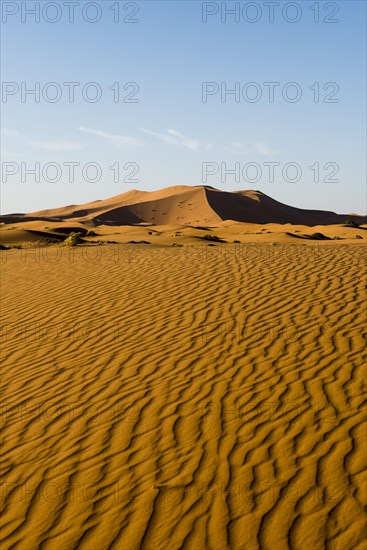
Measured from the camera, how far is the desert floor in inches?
163

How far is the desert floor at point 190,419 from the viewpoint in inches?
163

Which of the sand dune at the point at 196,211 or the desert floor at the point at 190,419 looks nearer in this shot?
the desert floor at the point at 190,419

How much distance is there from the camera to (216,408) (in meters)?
5.83

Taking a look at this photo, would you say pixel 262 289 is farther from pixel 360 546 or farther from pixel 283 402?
pixel 360 546

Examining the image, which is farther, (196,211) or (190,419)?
(196,211)

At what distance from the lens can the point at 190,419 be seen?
5.66 m

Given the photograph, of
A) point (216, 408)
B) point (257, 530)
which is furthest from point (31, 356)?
point (257, 530)

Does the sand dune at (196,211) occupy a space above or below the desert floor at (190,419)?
above

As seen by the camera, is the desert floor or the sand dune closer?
the desert floor

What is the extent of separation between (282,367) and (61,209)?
5280 inches

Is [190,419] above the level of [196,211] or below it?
below

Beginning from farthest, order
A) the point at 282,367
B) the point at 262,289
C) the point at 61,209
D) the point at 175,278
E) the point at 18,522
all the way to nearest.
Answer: the point at 61,209
the point at 175,278
the point at 262,289
the point at 282,367
the point at 18,522

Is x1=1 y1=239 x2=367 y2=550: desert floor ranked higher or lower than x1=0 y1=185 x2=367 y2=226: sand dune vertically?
lower

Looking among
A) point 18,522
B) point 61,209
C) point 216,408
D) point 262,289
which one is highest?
point 61,209
